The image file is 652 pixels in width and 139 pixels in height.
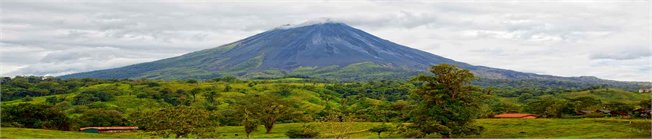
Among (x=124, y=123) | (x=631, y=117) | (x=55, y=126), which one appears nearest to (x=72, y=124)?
(x=55, y=126)

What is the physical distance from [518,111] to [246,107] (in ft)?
108

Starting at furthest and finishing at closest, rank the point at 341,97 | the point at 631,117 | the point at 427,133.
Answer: the point at 341,97
the point at 631,117
the point at 427,133

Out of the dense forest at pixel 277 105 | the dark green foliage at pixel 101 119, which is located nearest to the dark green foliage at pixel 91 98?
the dense forest at pixel 277 105

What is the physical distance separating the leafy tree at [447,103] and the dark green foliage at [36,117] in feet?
141

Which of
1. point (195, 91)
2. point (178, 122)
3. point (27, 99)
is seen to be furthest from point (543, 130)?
point (27, 99)

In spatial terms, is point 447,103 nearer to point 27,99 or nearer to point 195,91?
point 195,91

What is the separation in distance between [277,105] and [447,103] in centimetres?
2963

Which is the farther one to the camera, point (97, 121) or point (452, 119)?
point (97, 121)

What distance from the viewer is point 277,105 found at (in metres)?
71.8

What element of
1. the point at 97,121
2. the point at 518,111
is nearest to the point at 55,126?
the point at 97,121

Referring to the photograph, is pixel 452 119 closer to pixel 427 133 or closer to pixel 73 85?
pixel 427 133

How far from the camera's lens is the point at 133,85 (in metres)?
135

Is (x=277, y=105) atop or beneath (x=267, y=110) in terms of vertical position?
atop

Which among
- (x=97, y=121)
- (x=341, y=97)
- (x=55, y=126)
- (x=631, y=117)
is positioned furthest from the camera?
(x=341, y=97)
